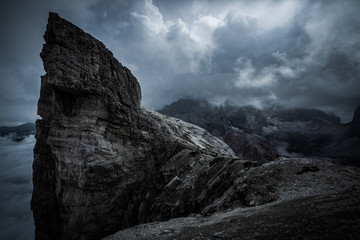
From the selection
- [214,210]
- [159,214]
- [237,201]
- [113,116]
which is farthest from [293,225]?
[113,116]

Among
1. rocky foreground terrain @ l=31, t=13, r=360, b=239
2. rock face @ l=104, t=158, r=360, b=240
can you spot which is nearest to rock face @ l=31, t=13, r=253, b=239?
rocky foreground terrain @ l=31, t=13, r=360, b=239

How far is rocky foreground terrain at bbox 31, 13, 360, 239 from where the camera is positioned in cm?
2744

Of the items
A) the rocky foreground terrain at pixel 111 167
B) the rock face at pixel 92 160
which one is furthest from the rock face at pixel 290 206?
the rock face at pixel 92 160

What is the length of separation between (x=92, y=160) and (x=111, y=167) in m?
5.88

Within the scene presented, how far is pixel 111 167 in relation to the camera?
4691cm

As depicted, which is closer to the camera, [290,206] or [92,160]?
[290,206]

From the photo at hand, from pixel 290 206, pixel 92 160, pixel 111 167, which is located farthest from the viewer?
pixel 111 167

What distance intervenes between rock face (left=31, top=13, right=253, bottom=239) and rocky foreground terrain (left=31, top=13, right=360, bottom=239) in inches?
11.0

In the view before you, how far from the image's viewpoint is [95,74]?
1976 inches

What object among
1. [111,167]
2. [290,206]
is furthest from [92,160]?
[290,206]

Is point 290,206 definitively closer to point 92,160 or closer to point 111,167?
point 111,167

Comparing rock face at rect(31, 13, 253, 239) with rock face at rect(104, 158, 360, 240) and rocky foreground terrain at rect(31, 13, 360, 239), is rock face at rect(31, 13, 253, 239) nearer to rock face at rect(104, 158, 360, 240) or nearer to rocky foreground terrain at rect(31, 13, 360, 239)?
→ rocky foreground terrain at rect(31, 13, 360, 239)

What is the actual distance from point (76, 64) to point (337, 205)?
60.7 m

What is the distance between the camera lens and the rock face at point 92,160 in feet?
137
